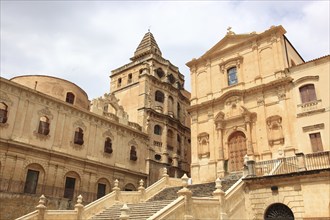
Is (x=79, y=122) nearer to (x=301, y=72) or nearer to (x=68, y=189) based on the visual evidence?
(x=68, y=189)

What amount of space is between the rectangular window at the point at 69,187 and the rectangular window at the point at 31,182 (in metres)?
2.55

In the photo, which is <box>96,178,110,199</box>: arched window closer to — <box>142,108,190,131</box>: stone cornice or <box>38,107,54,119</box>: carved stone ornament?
<box>38,107,54,119</box>: carved stone ornament

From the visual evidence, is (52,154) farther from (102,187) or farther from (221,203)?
(221,203)

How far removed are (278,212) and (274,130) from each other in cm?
850

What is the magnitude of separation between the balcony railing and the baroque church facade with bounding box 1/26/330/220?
1.9 inches

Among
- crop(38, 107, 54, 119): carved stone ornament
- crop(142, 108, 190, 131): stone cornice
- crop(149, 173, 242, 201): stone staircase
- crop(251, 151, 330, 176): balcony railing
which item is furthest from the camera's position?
crop(142, 108, 190, 131): stone cornice

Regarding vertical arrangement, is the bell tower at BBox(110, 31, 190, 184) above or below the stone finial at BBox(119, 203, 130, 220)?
above

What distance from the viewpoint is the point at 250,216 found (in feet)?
50.6

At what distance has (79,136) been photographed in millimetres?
25859

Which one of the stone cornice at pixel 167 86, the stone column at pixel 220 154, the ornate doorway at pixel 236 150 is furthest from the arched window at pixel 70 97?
the ornate doorway at pixel 236 150

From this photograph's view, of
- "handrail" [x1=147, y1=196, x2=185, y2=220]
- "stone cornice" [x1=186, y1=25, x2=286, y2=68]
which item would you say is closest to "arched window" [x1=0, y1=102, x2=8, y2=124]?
"handrail" [x1=147, y1=196, x2=185, y2=220]

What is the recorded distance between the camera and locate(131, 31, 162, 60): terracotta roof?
41188mm

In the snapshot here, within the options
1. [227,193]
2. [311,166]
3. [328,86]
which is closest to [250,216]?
[227,193]

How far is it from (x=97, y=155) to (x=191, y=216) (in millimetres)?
15626
